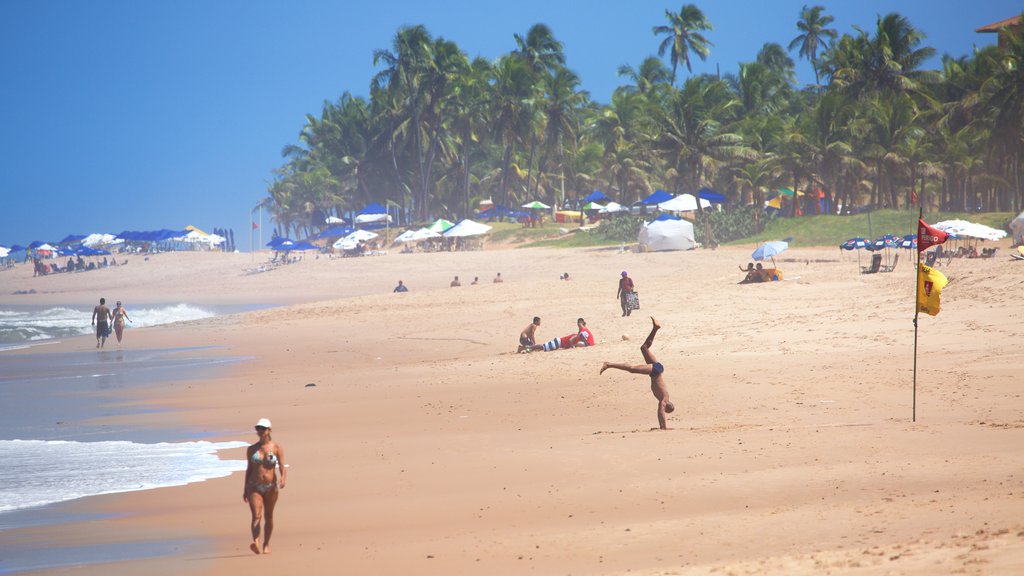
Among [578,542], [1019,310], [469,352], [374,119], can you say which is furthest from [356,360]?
[374,119]

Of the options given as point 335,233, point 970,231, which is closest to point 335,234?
point 335,233

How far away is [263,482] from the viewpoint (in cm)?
805

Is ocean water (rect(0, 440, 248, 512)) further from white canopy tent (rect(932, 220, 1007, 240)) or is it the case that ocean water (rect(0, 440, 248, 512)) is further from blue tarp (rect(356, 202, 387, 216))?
blue tarp (rect(356, 202, 387, 216))

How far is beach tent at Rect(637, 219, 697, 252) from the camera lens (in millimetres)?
46688

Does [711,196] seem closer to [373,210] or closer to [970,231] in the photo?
[970,231]

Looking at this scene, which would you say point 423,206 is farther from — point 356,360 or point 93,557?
point 93,557

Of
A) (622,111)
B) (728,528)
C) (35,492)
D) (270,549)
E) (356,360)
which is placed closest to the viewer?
(728,528)

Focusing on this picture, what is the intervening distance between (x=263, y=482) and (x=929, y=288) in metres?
7.44

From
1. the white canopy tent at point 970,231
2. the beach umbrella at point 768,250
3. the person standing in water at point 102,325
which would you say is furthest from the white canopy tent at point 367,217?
the white canopy tent at point 970,231

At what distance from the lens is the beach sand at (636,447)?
7.17 m

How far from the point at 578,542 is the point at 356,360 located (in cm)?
1533

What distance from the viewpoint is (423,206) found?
3113 inches

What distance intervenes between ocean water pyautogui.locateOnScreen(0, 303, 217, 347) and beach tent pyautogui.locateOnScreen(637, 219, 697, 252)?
19.8 m

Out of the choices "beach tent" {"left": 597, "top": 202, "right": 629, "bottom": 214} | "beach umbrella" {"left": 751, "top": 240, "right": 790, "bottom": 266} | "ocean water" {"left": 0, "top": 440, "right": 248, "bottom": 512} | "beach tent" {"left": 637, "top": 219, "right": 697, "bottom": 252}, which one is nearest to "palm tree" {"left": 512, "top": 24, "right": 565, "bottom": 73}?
"beach tent" {"left": 597, "top": 202, "right": 629, "bottom": 214}
